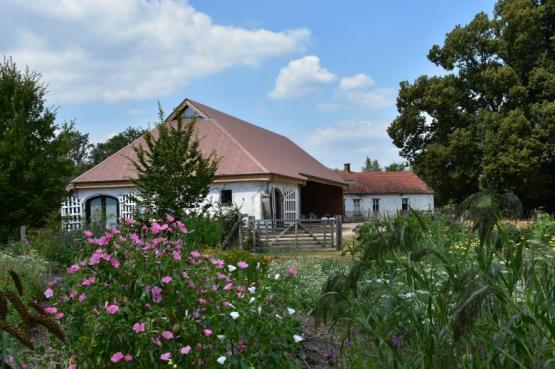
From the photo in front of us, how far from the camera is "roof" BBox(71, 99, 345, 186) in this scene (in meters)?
24.3

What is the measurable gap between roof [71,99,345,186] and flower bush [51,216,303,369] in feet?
59.4

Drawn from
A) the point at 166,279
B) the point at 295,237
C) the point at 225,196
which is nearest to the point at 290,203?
the point at 225,196

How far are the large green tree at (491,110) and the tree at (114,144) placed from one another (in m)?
30.0

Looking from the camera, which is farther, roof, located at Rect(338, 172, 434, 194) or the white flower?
roof, located at Rect(338, 172, 434, 194)

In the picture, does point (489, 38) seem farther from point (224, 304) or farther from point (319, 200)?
point (224, 304)

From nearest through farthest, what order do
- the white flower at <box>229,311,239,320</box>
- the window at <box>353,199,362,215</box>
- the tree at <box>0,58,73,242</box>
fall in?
the white flower at <box>229,311,239,320</box>
the tree at <box>0,58,73,242</box>
the window at <box>353,199,362,215</box>

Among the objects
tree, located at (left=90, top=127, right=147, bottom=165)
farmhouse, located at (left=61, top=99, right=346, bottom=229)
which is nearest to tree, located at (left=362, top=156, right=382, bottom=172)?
tree, located at (left=90, top=127, right=147, bottom=165)

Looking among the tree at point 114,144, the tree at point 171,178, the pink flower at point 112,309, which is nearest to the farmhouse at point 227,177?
the tree at point 171,178

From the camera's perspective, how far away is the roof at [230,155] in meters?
24.3

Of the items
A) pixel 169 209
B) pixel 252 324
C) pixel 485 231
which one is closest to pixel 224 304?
pixel 252 324

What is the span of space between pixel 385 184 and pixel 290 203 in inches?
908

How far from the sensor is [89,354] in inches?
135

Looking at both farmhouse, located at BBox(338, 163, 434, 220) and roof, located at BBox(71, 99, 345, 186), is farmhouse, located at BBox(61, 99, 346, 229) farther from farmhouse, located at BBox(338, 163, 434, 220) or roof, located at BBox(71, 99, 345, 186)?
farmhouse, located at BBox(338, 163, 434, 220)

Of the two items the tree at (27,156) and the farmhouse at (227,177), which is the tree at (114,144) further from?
the tree at (27,156)
